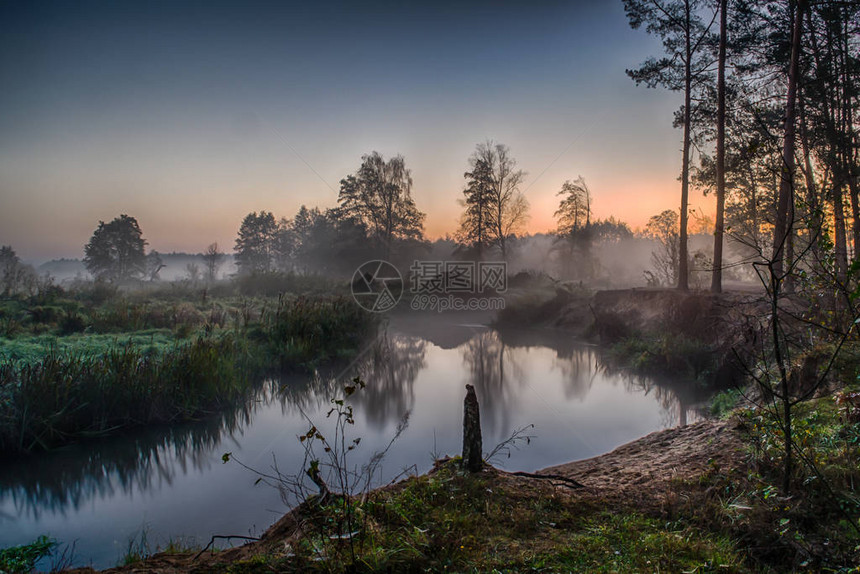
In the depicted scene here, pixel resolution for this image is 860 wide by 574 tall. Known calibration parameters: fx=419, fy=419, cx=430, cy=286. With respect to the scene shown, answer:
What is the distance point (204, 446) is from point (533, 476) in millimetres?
5904

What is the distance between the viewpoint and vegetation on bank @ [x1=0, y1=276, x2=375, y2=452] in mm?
6855

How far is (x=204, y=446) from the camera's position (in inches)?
292

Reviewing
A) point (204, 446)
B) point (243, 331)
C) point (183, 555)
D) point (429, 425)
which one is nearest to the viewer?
point (183, 555)

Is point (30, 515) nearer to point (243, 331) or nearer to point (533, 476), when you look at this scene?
point (533, 476)

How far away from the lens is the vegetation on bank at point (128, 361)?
270 inches

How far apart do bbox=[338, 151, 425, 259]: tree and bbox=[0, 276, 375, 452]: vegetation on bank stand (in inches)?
1102

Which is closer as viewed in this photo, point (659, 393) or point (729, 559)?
point (729, 559)

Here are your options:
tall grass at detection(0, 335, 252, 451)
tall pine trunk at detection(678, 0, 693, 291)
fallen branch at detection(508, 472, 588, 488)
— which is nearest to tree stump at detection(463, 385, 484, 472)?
fallen branch at detection(508, 472, 588, 488)

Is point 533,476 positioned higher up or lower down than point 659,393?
higher up

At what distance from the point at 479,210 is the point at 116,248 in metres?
34.9

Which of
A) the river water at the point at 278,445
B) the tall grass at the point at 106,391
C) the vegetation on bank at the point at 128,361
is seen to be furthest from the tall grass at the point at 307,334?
the tall grass at the point at 106,391

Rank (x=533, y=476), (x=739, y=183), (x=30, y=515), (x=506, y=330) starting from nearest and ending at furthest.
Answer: (x=533, y=476), (x=30, y=515), (x=506, y=330), (x=739, y=183)

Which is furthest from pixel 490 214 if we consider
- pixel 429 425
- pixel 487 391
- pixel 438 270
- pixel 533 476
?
pixel 533 476

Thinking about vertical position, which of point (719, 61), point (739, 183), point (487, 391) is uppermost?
point (719, 61)
